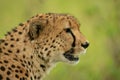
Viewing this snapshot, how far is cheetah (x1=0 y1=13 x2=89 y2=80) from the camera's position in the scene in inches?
362

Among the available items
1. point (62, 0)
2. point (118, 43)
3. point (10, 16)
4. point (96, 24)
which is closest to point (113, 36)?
point (118, 43)

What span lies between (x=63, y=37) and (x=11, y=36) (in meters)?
0.52

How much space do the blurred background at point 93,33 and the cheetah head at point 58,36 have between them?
397 cm

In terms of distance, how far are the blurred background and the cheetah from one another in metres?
3.98

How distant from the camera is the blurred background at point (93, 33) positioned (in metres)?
13.8

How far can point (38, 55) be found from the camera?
9.23 m

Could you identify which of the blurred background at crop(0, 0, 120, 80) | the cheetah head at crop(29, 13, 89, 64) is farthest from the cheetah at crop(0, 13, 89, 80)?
the blurred background at crop(0, 0, 120, 80)

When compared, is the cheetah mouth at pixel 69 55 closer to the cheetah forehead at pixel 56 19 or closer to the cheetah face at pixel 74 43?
the cheetah face at pixel 74 43

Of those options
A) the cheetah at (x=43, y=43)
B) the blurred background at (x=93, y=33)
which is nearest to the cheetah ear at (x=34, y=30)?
the cheetah at (x=43, y=43)

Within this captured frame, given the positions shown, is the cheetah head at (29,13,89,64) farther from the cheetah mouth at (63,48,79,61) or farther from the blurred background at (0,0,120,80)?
the blurred background at (0,0,120,80)

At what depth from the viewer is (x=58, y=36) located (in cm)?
932

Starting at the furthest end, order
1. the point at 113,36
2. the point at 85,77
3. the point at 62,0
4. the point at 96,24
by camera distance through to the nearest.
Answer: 1. the point at 62,0
2. the point at 96,24
3. the point at 113,36
4. the point at 85,77

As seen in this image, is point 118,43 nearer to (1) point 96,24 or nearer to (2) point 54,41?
(1) point 96,24

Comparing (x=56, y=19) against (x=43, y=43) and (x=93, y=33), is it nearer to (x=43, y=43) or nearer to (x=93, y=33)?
(x=43, y=43)
